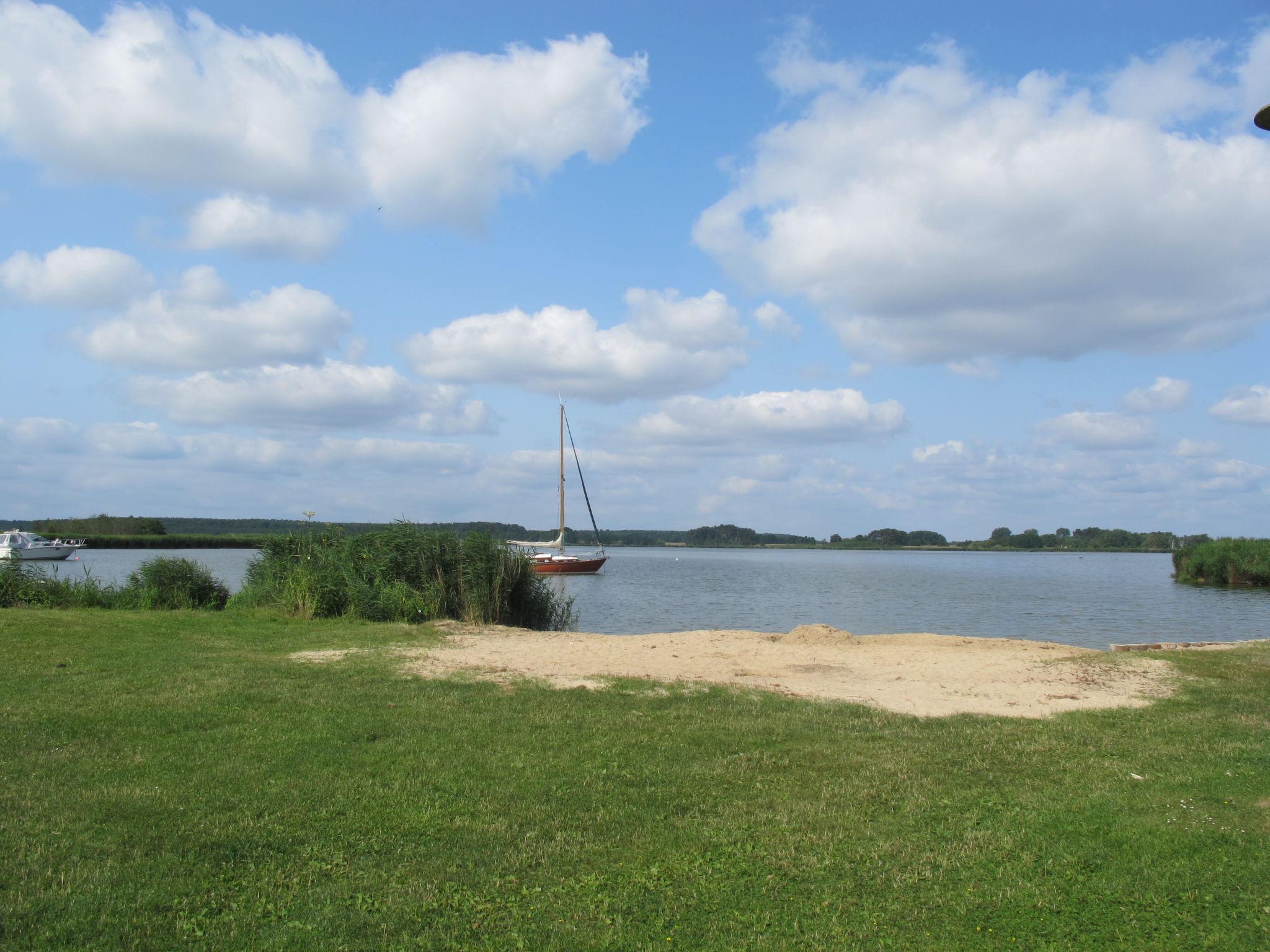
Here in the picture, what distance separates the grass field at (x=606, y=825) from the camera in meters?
4.27

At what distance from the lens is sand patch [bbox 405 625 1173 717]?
10.5 meters

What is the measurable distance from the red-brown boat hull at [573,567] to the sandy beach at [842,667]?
131 ft

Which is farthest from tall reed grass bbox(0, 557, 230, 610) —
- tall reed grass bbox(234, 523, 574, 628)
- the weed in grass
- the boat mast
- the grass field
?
the boat mast

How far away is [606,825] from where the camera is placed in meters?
5.57

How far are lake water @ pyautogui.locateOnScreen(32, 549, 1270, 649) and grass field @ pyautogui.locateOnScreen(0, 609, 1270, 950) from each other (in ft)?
49.3

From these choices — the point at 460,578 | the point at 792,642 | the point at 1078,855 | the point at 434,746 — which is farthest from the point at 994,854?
the point at 460,578

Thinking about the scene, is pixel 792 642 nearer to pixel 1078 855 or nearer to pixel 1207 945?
pixel 1078 855

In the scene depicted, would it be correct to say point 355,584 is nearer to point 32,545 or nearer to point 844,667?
point 844,667

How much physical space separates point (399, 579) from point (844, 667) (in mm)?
9957

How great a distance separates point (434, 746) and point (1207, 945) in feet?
17.5

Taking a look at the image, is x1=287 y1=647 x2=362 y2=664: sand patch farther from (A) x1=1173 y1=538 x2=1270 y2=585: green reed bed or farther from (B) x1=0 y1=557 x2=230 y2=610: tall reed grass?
(A) x1=1173 y1=538 x2=1270 y2=585: green reed bed

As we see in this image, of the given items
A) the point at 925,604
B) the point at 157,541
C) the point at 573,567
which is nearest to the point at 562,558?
the point at 573,567

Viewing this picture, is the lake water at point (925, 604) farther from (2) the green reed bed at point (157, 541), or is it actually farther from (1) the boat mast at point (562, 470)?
(2) the green reed bed at point (157, 541)

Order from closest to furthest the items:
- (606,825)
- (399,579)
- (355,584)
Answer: (606,825)
(355,584)
(399,579)
